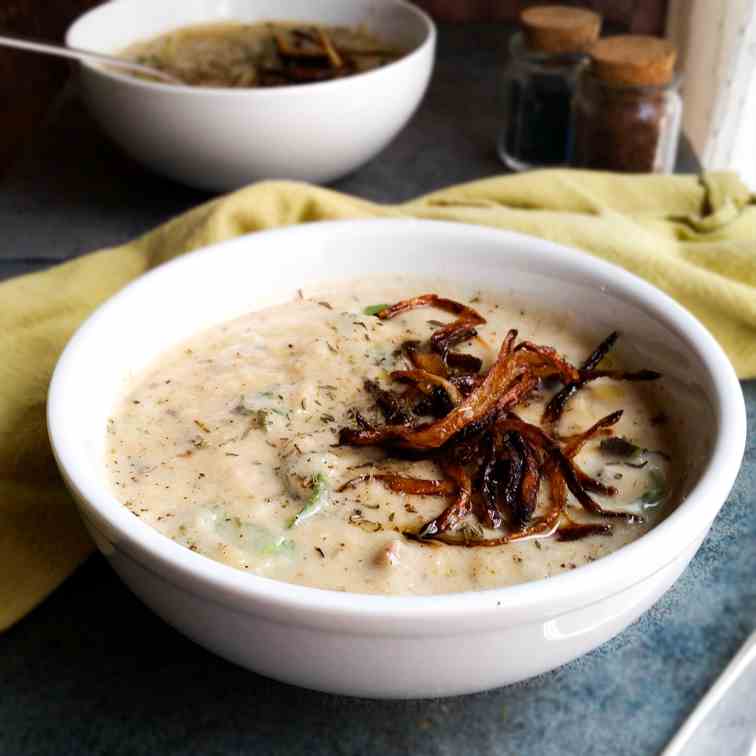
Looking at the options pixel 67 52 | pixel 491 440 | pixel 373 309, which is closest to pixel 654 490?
pixel 491 440

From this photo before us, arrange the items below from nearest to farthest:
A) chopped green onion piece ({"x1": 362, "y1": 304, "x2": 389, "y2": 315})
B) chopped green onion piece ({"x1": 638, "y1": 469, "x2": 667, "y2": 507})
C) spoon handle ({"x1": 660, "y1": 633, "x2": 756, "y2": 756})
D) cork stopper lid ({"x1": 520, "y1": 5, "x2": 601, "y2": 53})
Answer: spoon handle ({"x1": 660, "y1": 633, "x2": 756, "y2": 756})
chopped green onion piece ({"x1": 638, "y1": 469, "x2": 667, "y2": 507})
chopped green onion piece ({"x1": 362, "y1": 304, "x2": 389, "y2": 315})
cork stopper lid ({"x1": 520, "y1": 5, "x2": 601, "y2": 53})

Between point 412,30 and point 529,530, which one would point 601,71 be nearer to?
point 412,30

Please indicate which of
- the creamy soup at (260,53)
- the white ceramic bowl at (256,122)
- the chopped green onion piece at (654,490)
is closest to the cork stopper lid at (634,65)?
the white ceramic bowl at (256,122)

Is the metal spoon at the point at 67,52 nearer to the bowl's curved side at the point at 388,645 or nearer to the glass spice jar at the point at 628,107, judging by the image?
the glass spice jar at the point at 628,107

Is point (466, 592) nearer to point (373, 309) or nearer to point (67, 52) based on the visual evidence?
point (373, 309)

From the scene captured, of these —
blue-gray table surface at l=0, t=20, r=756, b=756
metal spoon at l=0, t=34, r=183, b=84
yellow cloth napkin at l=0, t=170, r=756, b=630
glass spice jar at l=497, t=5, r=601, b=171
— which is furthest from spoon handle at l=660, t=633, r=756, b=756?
metal spoon at l=0, t=34, r=183, b=84

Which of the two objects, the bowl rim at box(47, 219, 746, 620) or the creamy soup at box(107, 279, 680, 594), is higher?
the bowl rim at box(47, 219, 746, 620)

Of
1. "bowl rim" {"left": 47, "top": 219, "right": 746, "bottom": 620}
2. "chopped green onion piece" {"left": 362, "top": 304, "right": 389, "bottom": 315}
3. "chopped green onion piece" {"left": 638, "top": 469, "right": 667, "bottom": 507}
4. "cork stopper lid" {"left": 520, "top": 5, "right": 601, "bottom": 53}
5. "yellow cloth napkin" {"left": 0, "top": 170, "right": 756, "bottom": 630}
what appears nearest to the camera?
"bowl rim" {"left": 47, "top": 219, "right": 746, "bottom": 620}

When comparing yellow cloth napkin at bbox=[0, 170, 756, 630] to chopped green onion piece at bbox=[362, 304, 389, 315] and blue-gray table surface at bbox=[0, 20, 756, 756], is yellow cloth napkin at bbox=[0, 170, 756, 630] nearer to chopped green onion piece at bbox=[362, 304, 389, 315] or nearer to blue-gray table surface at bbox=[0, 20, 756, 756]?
blue-gray table surface at bbox=[0, 20, 756, 756]
